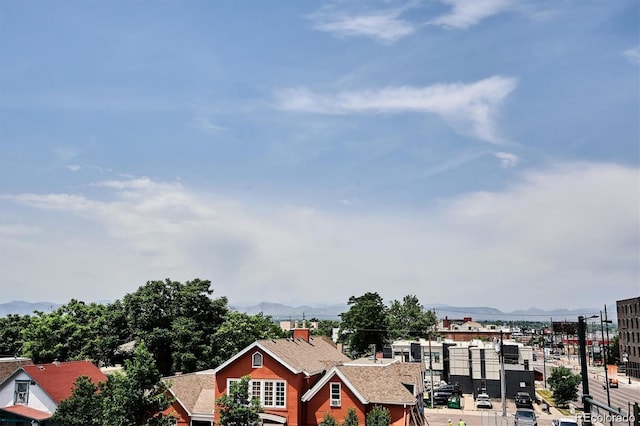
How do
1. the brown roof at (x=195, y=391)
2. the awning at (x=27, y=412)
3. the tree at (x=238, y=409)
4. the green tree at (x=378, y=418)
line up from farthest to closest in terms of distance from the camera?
the awning at (x=27, y=412)
the brown roof at (x=195, y=391)
the green tree at (x=378, y=418)
the tree at (x=238, y=409)

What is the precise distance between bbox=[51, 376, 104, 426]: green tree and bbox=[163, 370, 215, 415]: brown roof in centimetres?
576

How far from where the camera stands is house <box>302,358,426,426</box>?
4197cm

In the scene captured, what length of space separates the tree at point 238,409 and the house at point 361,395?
6079 millimetres

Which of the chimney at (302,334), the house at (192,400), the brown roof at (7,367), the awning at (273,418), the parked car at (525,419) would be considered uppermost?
the chimney at (302,334)

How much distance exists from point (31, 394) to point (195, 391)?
46.2ft

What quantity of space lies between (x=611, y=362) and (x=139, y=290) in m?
119

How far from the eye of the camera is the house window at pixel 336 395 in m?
42.8

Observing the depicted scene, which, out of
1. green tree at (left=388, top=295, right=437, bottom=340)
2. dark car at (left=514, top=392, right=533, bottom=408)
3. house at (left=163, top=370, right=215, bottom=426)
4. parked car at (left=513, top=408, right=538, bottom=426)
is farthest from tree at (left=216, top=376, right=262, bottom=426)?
green tree at (left=388, top=295, right=437, bottom=340)

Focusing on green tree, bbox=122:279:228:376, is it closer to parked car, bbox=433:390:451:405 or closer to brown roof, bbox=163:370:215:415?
brown roof, bbox=163:370:215:415

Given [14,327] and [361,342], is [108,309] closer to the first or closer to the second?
[14,327]

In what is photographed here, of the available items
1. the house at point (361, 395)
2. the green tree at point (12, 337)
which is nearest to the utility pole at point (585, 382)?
the house at point (361, 395)

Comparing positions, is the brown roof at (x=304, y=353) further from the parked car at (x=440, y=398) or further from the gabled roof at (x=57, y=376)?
the parked car at (x=440, y=398)

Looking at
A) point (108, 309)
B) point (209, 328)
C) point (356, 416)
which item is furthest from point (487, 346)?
point (108, 309)

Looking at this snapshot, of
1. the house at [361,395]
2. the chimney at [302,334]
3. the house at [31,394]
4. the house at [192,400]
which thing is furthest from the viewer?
the chimney at [302,334]
